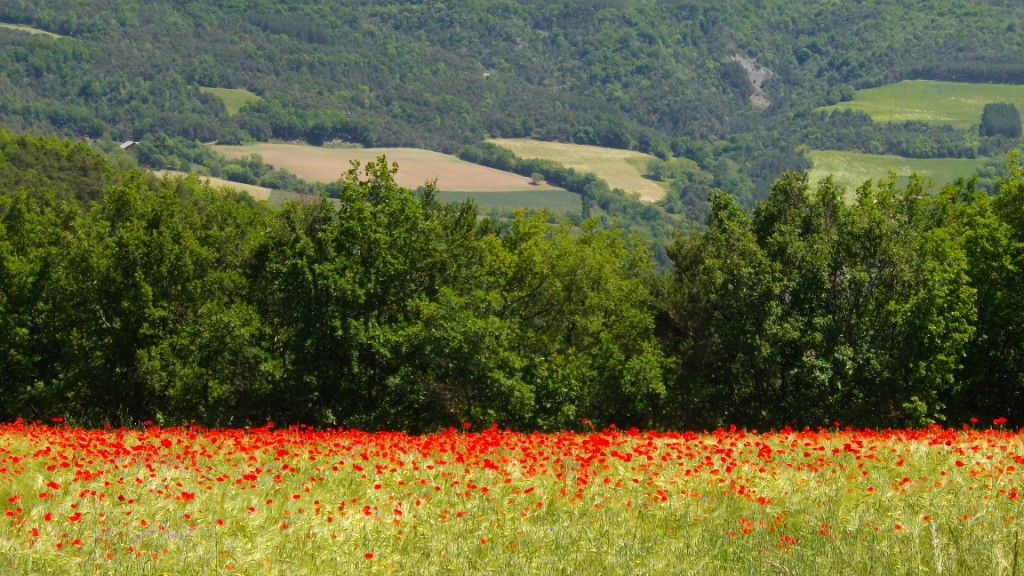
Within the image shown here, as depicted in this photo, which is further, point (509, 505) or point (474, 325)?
point (474, 325)

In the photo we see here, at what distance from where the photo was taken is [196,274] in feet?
134

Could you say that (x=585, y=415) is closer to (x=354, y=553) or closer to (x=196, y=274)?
(x=196, y=274)

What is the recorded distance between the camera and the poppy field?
1227 centimetres

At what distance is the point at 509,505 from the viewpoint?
1495 cm

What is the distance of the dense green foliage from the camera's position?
36.5 meters

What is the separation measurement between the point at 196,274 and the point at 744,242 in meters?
21.0

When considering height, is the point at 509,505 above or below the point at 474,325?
above

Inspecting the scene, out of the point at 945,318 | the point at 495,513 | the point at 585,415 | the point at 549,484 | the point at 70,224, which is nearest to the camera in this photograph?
the point at 495,513

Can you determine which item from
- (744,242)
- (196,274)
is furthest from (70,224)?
(744,242)

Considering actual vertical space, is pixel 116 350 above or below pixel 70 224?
below

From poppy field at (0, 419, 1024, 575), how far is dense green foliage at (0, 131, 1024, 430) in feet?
57.4

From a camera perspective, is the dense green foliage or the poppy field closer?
the poppy field

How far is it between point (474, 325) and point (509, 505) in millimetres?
21192

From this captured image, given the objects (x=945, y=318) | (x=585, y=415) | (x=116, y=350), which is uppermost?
(x=945, y=318)
